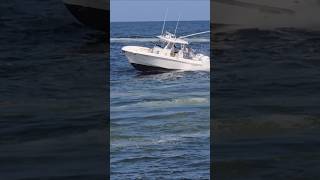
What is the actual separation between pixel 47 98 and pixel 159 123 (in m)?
3.40

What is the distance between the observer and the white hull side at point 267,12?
8.95ft

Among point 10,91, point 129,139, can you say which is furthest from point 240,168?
point 129,139

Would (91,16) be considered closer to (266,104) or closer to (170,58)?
(266,104)

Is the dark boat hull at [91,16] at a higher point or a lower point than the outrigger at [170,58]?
higher

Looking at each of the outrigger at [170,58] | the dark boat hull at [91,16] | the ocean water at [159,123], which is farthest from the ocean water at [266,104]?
the outrigger at [170,58]

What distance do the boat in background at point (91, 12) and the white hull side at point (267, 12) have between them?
1.90 ft

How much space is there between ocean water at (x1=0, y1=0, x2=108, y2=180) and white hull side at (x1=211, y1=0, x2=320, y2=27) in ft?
2.25

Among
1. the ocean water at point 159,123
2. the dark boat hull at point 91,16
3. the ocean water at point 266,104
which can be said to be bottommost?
the ocean water at point 159,123

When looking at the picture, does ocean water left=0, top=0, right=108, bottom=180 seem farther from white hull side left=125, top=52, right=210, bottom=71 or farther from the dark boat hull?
white hull side left=125, top=52, right=210, bottom=71

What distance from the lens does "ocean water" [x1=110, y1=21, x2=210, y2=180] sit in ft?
17.0

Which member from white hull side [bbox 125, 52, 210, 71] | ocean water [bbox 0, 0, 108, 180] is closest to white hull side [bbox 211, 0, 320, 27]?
ocean water [bbox 0, 0, 108, 180]

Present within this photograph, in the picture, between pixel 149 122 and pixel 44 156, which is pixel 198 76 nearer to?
pixel 149 122

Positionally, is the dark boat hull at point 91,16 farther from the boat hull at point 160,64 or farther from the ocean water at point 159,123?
the boat hull at point 160,64

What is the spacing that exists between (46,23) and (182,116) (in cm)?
381
